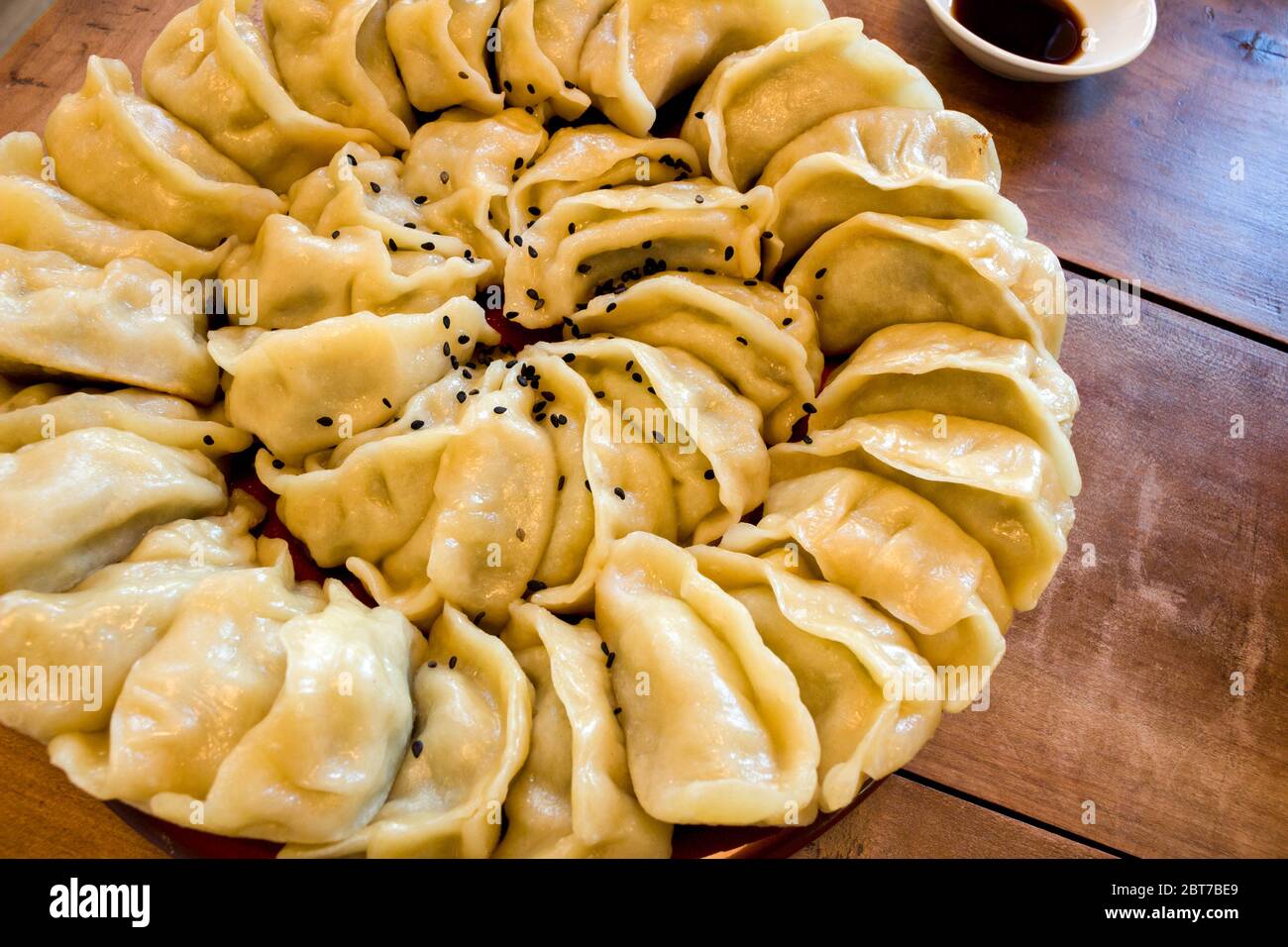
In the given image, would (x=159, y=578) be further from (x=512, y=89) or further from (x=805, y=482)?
(x=512, y=89)

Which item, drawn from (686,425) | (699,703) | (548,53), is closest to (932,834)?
(699,703)

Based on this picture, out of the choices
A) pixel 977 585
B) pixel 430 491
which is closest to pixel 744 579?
pixel 977 585

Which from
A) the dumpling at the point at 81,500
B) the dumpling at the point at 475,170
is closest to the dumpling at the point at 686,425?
the dumpling at the point at 475,170

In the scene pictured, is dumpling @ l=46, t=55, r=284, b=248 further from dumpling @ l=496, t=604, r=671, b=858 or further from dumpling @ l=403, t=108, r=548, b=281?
dumpling @ l=496, t=604, r=671, b=858

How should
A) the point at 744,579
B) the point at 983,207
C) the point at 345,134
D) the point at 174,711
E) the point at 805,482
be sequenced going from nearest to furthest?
the point at 174,711 < the point at 744,579 < the point at 805,482 < the point at 983,207 < the point at 345,134

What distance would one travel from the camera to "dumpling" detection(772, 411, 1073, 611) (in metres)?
2.35

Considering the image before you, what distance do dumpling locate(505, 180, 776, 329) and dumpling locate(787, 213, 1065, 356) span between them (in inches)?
8.5

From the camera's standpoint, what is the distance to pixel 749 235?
9.38ft

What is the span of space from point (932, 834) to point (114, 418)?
8.41 ft

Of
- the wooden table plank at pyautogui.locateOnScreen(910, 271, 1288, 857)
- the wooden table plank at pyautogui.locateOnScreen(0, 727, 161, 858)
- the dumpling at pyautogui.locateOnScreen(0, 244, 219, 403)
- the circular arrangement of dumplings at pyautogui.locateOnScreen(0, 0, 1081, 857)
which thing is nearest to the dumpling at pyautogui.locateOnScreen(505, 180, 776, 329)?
the circular arrangement of dumplings at pyautogui.locateOnScreen(0, 0, 1081, 857)

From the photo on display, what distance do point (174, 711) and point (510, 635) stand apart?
82 centimetres

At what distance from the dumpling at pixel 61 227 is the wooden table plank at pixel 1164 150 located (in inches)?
120

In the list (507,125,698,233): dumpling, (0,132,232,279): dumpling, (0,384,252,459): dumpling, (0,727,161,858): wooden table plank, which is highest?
(507,125,698,233): dumpling

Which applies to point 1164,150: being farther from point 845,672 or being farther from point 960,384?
point 845,672
